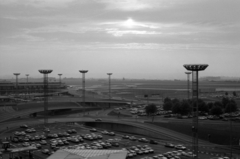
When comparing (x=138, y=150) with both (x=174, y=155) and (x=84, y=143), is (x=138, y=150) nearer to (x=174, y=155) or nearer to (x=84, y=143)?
(x=174, y=155)

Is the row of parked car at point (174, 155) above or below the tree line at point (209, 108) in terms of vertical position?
below

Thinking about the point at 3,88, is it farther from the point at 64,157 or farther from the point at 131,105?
the point at 64,157

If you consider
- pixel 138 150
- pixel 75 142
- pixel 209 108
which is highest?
pixel 209 108

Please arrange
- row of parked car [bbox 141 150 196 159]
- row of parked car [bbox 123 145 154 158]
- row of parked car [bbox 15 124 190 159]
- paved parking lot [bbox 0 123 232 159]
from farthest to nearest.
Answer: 1. row of parked car [bbox 15 124 190 159]
2. paved parking lot [bbox 0 123 232 159]
3. row of parked car [bbox 123 145 154 158]
4. row of parked car [bbox 141 150 196 159]

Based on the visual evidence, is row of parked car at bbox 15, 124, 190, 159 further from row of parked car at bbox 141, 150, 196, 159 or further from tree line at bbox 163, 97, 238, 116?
tree line at bbox 163, 97, 238, 116

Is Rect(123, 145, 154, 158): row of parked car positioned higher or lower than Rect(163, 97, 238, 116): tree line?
lower

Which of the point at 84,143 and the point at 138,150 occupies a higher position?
the point at 138,150

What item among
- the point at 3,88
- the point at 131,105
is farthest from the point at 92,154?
the point at 3,88

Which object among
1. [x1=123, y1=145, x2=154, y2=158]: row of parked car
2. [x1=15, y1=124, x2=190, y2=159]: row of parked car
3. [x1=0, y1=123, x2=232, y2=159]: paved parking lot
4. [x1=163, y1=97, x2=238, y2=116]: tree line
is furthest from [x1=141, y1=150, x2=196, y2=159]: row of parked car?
[x1=163, y1=97, x2=238, y2=116]: tree line

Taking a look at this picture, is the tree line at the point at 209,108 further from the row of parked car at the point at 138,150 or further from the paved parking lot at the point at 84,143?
the row of parked car at the point at 138,150

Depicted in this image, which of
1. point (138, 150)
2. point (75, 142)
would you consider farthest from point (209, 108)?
point (75, 142)

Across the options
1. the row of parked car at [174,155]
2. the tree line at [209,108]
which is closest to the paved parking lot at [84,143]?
the row of parked car at [174,155]
